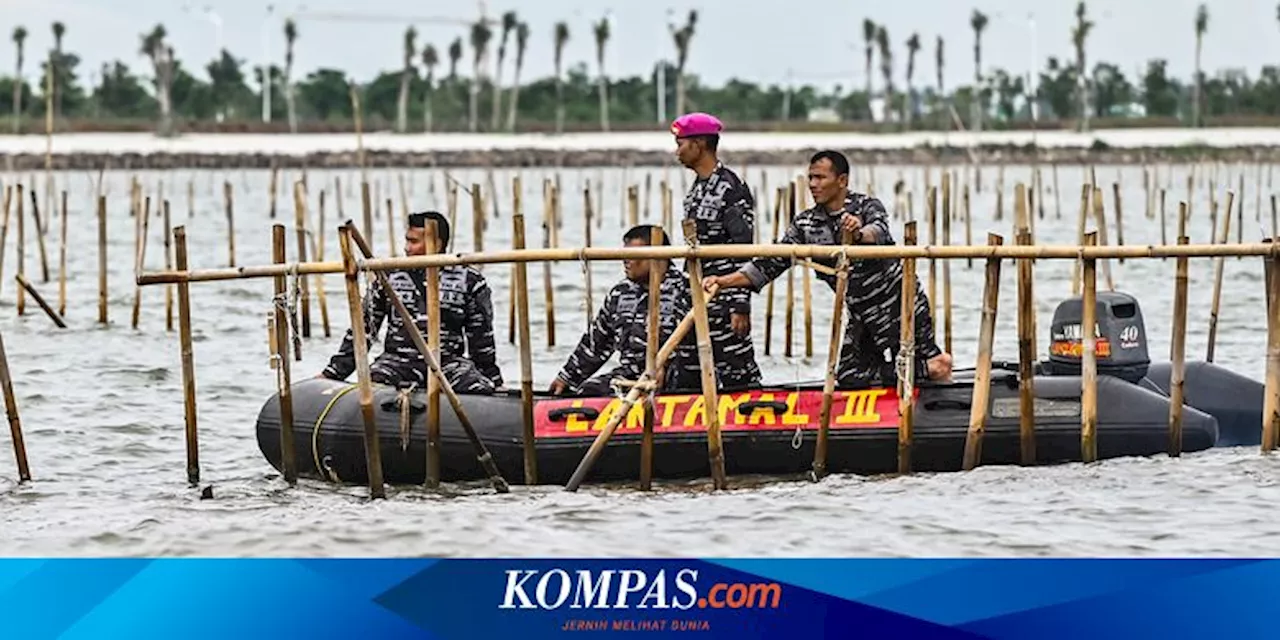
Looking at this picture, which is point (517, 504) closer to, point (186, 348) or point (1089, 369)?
point (186, 348)

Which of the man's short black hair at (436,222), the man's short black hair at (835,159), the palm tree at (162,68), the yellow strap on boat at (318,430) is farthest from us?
the palm tree at (162,68)

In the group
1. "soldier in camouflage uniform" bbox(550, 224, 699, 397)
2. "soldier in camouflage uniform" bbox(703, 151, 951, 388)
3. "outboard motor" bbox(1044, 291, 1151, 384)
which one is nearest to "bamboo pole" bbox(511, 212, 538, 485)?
"soldier in camouflage uniform" bbox(550, 224, 699, 397)

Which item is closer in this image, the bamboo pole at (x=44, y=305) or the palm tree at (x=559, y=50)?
the bamboo pole at (x=44, y=305)

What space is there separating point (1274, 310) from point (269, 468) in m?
6.10

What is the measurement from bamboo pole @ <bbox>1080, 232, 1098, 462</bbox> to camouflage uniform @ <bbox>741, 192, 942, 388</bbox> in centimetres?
89

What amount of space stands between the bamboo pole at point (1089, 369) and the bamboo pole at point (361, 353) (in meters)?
3.78

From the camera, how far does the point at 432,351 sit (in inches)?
476

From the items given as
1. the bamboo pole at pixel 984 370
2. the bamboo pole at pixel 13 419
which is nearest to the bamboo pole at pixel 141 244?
the bamboo pole at pixel 13 419

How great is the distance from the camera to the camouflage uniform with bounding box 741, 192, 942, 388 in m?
12.7

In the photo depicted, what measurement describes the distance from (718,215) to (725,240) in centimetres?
16

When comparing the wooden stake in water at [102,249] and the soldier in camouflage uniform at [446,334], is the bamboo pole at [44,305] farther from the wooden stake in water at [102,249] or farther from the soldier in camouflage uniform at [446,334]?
the soldier in camouflage uniform at [446,334]

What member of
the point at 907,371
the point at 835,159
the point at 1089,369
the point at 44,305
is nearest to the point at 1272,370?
the point at 1089,369

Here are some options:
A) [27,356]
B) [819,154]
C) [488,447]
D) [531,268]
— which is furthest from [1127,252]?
[531,268]

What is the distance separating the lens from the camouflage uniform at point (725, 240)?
12914mm
